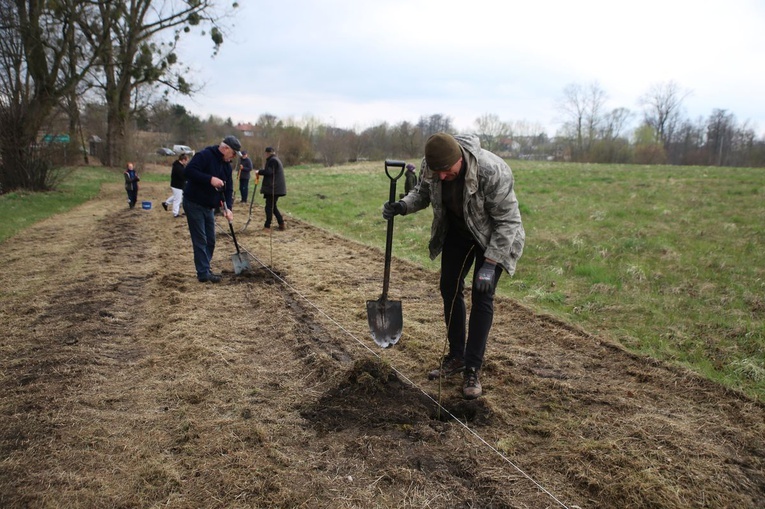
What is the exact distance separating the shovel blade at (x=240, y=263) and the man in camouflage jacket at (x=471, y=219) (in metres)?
3.76

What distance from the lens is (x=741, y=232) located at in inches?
342

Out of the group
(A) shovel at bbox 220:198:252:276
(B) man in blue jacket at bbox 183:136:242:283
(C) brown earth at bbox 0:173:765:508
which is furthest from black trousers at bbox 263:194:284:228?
(C) brown earth at bbox 0:173:765:508

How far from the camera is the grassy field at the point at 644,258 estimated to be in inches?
180

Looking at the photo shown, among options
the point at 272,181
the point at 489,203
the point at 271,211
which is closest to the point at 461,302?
the point at 489,203

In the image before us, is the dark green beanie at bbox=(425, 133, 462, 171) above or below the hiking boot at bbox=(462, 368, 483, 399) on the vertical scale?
above

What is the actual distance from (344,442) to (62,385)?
7.38 ft

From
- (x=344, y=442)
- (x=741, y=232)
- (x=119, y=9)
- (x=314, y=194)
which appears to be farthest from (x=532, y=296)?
(x=119, y=9)

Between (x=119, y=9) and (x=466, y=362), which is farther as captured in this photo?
(x=119, y=9)

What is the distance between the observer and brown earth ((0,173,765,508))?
2.61 metres

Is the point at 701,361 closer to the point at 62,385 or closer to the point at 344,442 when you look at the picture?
the point at 344,442

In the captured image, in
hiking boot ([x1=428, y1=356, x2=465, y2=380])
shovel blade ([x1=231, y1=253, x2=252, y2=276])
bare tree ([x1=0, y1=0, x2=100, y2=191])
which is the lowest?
hiking boot ([x1=428, y1=356, x2=465, y2=380])

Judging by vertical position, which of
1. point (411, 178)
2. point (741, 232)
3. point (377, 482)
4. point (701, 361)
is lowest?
point (377, 482)

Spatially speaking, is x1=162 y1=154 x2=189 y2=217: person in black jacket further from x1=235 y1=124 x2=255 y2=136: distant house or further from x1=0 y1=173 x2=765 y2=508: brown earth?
x1=235 y1=124 x2=255 y2=136: distant house

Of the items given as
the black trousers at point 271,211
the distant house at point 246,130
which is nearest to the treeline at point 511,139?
the distant house at point 246,130
